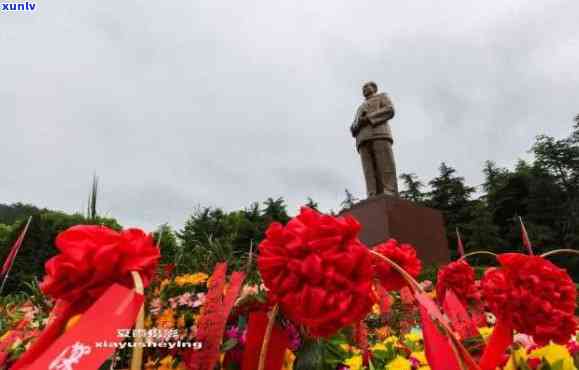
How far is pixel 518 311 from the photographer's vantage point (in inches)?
21.1

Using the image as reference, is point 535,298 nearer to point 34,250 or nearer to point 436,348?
point 436,348

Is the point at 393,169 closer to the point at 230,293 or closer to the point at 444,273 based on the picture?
the point at 444,273

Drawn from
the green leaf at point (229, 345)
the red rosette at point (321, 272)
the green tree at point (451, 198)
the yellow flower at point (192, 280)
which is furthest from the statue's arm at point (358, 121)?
the green tree at point (451, 198)

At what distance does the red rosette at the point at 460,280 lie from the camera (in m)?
0.92

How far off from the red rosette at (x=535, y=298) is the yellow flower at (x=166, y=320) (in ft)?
2.47

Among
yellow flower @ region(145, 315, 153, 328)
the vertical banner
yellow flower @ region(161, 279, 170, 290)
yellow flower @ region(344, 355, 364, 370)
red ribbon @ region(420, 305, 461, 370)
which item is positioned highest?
yellow flower @ region(161, 279, 170, 290)

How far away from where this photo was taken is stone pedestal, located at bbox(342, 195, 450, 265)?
17.4 ft

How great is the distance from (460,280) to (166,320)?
2.58ft

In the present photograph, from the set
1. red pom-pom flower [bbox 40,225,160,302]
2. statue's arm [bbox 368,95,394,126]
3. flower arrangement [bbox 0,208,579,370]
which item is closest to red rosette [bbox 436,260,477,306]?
flower arrangement [bbox 0,208,579,370]

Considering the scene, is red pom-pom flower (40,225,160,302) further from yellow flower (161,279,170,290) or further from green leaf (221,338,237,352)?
yellow flower (161,279,170,290)

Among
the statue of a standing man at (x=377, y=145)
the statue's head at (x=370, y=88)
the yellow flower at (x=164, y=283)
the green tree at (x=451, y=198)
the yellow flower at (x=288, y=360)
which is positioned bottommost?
the yellow flower at (x=288, y=360)

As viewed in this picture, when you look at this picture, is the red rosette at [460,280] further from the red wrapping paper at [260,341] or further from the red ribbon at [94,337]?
the red ribbon at [94,337]

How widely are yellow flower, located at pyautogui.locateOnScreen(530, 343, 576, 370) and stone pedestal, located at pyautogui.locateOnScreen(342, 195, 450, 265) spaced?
15.0ft

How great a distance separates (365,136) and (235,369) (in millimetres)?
6133
